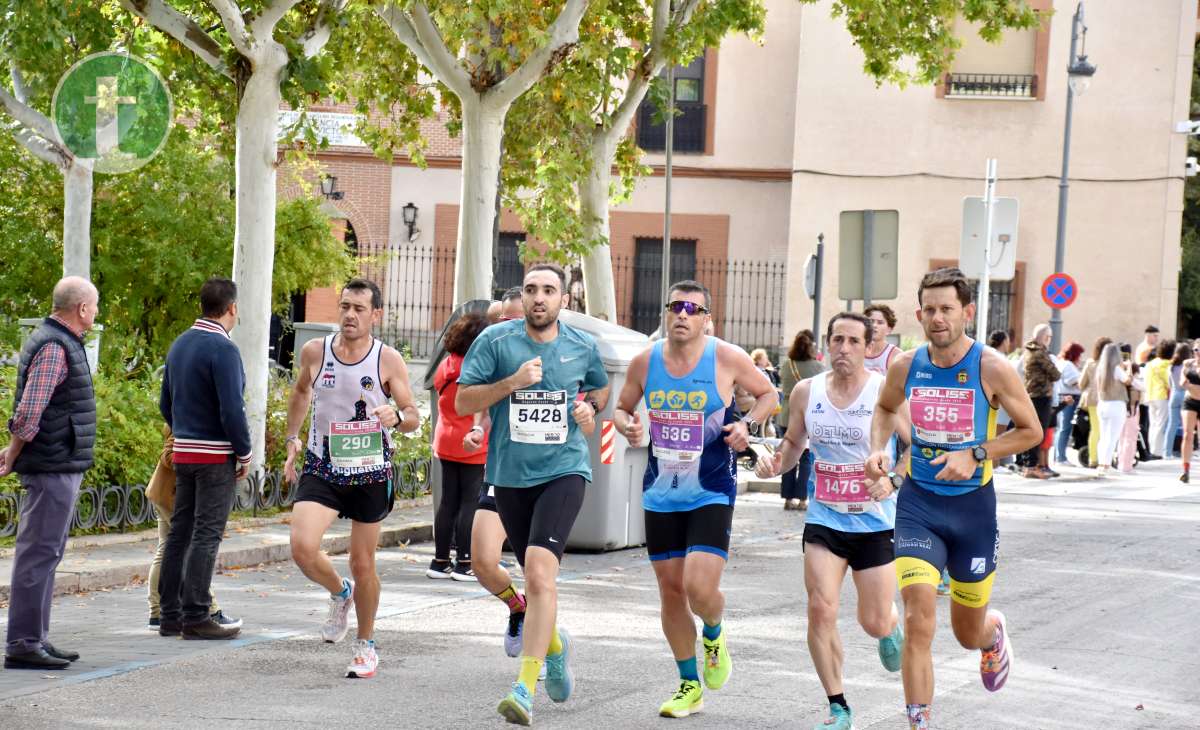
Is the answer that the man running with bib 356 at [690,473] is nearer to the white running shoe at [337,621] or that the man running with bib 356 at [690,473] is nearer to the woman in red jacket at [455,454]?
the white running shoe at [337,621]

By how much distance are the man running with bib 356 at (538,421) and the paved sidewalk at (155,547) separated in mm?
3917

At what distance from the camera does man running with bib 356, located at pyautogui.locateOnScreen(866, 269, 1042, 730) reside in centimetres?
657

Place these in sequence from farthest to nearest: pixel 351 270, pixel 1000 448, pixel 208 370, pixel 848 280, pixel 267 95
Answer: pixel 351 270 < pixel 848 280 < pixel 267 95 < pixel 208 370 < pixel 1000 448

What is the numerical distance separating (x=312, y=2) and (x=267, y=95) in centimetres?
188

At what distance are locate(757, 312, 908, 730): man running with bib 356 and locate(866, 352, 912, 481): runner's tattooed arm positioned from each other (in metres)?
0.17

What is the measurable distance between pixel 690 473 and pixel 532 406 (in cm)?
76

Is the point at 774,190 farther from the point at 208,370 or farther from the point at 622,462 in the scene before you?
the point at 208,370

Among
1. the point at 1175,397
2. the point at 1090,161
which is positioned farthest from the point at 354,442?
the point at 1090,161

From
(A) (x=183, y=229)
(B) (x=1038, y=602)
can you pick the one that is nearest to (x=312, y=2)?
(A) (x=183, y=229)

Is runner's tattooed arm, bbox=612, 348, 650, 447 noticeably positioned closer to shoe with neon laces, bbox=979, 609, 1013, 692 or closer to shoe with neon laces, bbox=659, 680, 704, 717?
shoe with neon laces, bbox=659, 680, 704, 717

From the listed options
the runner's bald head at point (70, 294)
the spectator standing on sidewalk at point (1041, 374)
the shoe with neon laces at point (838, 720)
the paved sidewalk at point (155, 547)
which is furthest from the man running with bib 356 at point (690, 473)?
the spectator standing on sidewalk at point (1041, 374)

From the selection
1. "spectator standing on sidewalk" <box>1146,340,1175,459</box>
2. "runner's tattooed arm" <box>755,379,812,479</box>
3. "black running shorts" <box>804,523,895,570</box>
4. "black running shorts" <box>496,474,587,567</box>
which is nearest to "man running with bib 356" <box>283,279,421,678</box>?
"black running shorts" <box>496,474,587,567</box>

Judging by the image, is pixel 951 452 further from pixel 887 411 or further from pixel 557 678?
pixel 557 678

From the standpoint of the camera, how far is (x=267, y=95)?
46.0 ft
